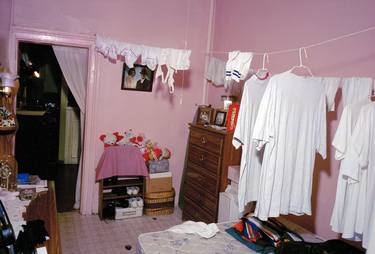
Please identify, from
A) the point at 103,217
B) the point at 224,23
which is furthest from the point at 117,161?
the point at 224,23

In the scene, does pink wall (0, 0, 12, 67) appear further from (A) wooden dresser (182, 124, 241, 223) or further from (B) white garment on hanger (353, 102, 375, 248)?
(B) white garment on hanger (353, 102, 375, 248)

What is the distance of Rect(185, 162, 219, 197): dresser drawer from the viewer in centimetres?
350

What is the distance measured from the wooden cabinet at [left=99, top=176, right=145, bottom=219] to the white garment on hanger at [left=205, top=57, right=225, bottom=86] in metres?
1.78

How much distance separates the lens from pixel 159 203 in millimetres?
4262

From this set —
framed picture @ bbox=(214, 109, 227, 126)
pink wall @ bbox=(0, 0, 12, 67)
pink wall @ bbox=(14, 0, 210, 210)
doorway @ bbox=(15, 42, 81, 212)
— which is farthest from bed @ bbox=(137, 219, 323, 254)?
doorway @ bbox=(15, 42, 81, 212)

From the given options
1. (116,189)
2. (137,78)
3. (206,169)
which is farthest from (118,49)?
(116,189)

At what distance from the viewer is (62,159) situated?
6.54m

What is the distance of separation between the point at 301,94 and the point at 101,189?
2.88m

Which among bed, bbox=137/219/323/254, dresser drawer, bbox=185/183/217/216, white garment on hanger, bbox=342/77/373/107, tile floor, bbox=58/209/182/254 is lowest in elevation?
tile floor, bbox=58/209/182/254

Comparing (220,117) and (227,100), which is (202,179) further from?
(227,100)

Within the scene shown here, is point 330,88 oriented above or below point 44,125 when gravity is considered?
above

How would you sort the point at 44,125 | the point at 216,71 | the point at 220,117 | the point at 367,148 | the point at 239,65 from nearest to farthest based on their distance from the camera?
1. the point at 367,148
2. the point at 239,65
3. the point at 220,117
4. the point at 216,71
5. the point at 44,125

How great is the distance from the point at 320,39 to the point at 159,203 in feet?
9.62

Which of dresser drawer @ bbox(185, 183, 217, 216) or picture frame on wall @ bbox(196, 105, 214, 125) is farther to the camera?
picture frame on wall @ bbox(196, 105, 214, 125)
